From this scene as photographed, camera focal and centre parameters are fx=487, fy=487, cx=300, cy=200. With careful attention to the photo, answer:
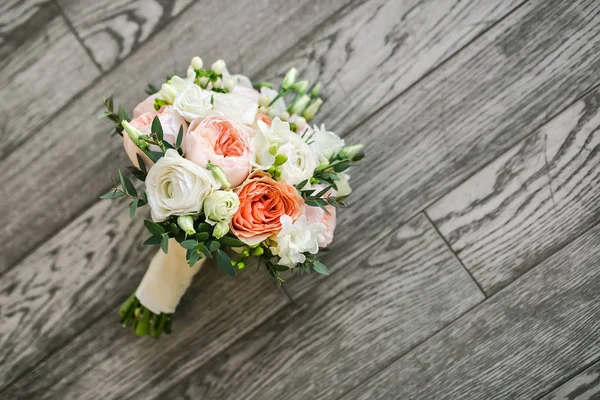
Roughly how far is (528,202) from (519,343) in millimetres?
273

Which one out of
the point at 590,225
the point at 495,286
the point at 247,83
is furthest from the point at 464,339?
the point at 247,83

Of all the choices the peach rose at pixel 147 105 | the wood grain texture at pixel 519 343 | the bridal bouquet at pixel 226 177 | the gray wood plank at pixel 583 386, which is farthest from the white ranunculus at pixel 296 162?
the gray wood plank at pixel 583 386

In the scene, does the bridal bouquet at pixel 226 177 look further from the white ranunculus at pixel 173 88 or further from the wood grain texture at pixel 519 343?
the wood grain texture at pixel 519 343

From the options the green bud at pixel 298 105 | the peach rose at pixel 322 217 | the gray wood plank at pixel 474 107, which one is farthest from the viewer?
the gray wood plank at pixel 474 107

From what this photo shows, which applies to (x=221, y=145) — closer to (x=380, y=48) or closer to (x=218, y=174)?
(x=218, y=174)

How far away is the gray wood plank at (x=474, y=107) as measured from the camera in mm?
933

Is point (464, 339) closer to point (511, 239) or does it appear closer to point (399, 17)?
point (511, 239)

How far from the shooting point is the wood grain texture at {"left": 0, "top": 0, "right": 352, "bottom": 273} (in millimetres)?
972

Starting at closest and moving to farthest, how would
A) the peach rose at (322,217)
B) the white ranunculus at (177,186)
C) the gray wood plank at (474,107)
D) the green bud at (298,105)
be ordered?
the white ranunculus at (177,186) → the peach rose at (322,217) → the green bud at (298,105) → the gray wood plank at (474,107)

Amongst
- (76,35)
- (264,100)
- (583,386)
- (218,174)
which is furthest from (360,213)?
(76,35)

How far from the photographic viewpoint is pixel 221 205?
1.94ft

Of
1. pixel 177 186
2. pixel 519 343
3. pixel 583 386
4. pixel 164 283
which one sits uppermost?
pixel 177 186

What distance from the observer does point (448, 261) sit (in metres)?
0.95

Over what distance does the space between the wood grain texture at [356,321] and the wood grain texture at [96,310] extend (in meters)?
0.08
